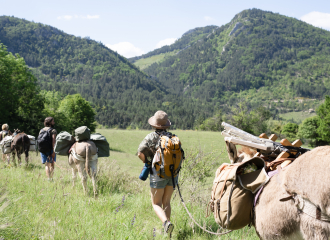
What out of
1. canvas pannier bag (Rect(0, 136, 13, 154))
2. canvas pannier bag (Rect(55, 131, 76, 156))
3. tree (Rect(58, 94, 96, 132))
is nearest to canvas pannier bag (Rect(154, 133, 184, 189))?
canvas pannier bag (Rect(55, 131, 76, 156))

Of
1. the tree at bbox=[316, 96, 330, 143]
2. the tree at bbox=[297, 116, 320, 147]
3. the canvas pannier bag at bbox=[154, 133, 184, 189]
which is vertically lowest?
the tree at bbox=[297, 116, 320, 147]

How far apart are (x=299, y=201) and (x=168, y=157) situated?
216cm

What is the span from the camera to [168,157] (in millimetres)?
3619

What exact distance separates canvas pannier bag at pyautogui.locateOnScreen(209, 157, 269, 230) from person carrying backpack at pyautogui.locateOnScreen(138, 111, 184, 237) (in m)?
1.51

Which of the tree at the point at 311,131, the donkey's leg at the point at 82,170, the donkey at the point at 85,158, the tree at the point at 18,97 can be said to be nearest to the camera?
the donkey's leg at the point at 82,170

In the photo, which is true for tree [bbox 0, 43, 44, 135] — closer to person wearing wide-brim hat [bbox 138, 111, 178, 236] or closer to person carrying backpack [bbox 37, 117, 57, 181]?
person carrying backpack [bbox 37, 117, 57, 181]

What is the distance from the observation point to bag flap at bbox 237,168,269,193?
77.7 inches

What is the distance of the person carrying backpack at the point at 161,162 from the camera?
363 cm

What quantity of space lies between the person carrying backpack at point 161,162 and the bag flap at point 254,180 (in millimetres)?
1631

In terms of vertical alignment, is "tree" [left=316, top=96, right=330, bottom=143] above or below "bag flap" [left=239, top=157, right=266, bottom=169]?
below

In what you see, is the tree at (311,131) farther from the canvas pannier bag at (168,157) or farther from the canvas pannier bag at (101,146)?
the canvas pannier bag at (168,157)

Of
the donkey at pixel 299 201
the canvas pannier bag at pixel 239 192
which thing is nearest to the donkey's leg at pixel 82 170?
the canvas pannier bag at pixel 239 192

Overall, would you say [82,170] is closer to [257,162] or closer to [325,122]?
[257,162]

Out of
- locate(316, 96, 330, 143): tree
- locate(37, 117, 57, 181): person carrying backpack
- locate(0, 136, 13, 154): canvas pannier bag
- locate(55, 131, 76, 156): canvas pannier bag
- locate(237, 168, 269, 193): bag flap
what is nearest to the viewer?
locate(237, 168, 269, 193): bag flap
